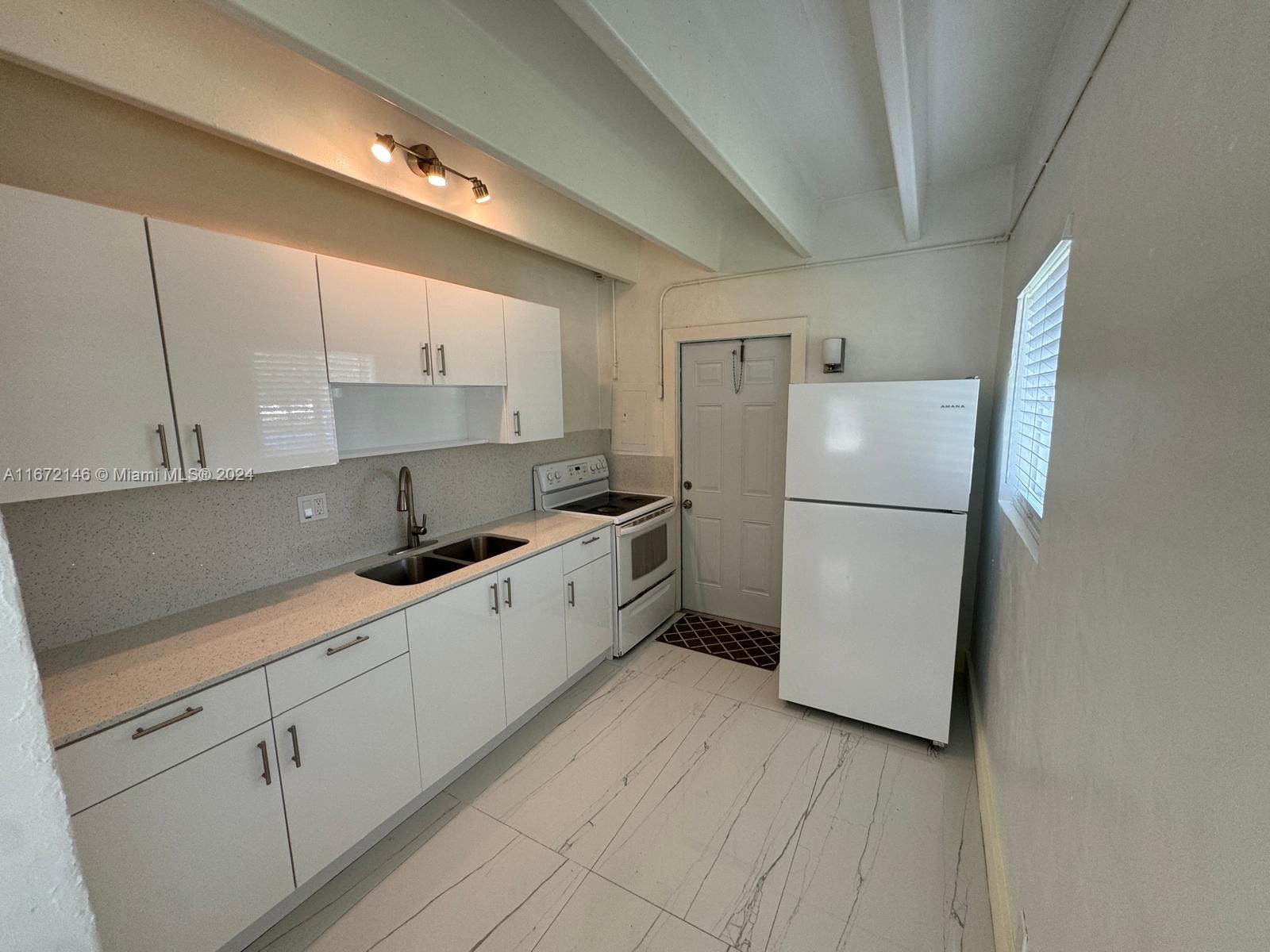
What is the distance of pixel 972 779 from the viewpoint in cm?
213

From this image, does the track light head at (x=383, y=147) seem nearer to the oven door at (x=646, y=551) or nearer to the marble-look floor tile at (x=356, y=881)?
the oven door at (x=646, y=551)

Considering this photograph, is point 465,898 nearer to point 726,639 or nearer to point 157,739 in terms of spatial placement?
point 157,739

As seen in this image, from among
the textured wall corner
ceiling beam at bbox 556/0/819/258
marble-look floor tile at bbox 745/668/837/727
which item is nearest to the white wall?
ceiling beam at bbox 556/0/819/258

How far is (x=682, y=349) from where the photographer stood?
3.56m

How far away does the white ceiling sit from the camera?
129 cm

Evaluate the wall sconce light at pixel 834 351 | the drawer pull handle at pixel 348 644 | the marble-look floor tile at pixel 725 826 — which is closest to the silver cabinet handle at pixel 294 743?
the drawer pull handle at pixel 348 644

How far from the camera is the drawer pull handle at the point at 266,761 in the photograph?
1438mm

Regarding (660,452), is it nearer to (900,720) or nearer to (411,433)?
(411,433)

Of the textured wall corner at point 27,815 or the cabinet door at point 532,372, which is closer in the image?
the textured wall corner at point 27,815

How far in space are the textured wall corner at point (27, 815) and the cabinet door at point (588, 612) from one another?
2.13 metres

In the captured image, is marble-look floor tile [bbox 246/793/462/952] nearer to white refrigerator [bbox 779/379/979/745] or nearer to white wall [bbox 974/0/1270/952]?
white refrigerator [bbox 779/379/979/745]

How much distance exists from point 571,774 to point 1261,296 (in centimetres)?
242

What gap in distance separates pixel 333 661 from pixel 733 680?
83.1 inches

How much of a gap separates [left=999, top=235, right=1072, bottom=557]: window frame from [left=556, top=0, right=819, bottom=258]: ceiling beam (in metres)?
1.10
